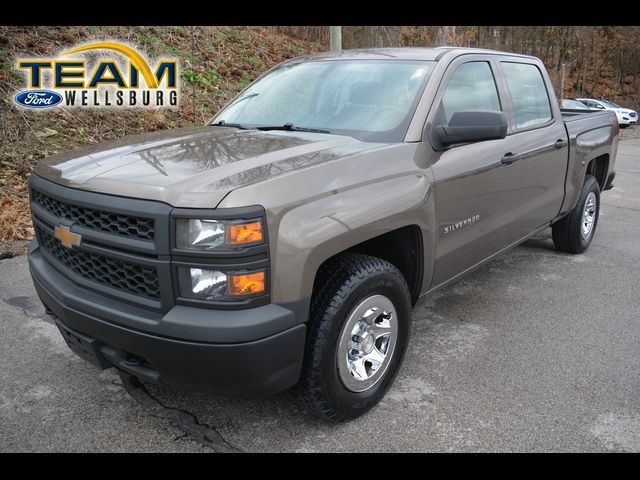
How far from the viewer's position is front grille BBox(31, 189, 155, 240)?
2252mm

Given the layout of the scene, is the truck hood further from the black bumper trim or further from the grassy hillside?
the grassy hillside

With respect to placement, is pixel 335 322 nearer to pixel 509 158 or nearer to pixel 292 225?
pixel 292 225

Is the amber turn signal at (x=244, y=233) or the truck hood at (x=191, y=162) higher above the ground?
the truck hood at (x=191, y=162)

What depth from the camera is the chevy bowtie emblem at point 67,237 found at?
249 cm

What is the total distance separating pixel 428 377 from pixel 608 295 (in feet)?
7.00

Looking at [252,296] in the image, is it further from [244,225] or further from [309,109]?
[309,109]

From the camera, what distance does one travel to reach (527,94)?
4.39 m

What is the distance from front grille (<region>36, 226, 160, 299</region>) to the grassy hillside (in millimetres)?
3425

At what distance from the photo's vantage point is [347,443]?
2656mm

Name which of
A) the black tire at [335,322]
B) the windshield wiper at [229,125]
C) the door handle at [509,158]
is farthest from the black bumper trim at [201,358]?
the door handle at [509,158]

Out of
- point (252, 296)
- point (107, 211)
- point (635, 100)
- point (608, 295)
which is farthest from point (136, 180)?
point (635, 100)

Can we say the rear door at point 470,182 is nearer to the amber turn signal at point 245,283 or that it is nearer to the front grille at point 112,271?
the amber turn signal at point 245,283

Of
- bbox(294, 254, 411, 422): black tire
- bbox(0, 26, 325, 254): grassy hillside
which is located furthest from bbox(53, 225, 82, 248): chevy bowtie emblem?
bbox(0, 26, 325, 254): grassy hillside

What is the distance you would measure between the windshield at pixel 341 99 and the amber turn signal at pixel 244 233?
1165 millimetres
